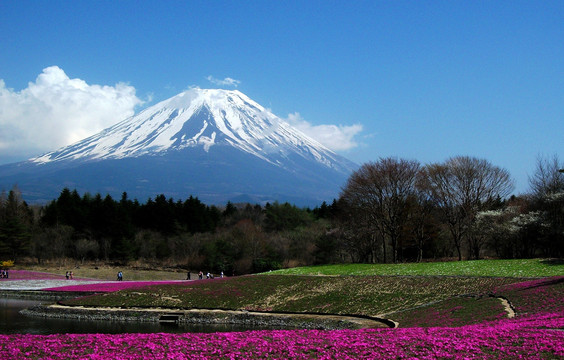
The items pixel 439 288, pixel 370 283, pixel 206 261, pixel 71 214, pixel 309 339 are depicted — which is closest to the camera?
pixel 309 339

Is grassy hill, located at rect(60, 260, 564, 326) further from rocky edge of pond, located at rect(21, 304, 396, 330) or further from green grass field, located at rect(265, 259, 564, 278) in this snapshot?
rocky edge of pond, located at rect(21, 304, 396, 330)

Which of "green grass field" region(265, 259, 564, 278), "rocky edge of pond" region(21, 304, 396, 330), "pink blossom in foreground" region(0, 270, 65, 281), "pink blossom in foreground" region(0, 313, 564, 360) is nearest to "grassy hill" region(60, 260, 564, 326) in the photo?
"green grass field" region(265, 259, 564, 278)

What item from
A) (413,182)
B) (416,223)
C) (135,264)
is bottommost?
(135,264)

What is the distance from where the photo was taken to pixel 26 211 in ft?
298

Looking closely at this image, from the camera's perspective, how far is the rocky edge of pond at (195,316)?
31594mm

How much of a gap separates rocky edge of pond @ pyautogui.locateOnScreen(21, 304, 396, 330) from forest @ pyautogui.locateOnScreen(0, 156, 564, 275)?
2523cm

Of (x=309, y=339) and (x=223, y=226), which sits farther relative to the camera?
(x=223, y=226)

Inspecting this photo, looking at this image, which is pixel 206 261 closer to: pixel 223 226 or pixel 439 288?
pixel 223 226

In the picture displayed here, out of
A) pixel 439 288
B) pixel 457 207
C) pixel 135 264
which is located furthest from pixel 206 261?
pixel 439 288

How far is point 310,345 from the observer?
15.9 metres

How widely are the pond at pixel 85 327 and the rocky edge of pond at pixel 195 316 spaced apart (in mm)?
1197

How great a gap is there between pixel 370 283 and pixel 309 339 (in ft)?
77.6

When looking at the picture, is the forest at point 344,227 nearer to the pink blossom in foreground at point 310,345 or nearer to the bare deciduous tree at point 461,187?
the bare deciduous tree at point 461,187

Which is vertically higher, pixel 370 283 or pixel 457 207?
pixel 457 207
